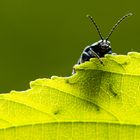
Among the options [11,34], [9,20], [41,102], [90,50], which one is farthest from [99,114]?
[11,34]

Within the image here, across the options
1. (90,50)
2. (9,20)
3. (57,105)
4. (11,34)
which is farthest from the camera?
(11,34)

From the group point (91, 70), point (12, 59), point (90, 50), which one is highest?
point (12, 59)

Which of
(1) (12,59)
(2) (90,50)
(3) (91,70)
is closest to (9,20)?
(1) (12,59)

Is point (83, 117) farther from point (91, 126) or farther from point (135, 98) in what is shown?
point (135, 98)

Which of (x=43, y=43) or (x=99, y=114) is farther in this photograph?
(x=43, y=43)

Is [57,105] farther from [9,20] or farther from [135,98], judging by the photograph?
[9,20]

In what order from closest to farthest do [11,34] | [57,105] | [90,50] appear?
[57,105] < [90,50] < [11,34]

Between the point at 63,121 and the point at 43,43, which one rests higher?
the point at 43,43
